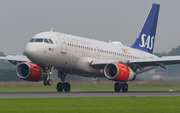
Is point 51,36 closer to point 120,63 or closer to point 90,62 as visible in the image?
point 90,62

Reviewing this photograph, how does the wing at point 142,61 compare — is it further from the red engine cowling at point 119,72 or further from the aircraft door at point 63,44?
the aircraft door at point 63,44

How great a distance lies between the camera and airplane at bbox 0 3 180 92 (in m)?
28.2

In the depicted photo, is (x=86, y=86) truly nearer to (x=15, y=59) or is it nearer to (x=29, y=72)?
(x=15, y=59)

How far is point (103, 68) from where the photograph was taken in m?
32.8

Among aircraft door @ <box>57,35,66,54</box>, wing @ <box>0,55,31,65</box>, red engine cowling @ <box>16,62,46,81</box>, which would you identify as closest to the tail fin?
wing @ <box>0,55,31,65</box>

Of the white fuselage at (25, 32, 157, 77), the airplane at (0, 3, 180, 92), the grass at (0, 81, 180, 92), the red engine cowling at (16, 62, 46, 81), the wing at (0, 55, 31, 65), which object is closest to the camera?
the white fuselage at (25, 32, 157, 77)

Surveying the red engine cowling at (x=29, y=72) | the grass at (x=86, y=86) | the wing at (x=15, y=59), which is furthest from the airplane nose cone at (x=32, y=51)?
Answer: the grass at (x=86, y=86)

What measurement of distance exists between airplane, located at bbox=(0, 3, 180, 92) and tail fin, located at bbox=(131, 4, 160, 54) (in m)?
5.21

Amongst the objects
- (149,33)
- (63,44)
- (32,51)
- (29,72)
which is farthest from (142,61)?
(149,33)

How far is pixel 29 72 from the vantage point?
101ft

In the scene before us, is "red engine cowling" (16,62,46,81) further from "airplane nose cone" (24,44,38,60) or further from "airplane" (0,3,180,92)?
"airplane nose cone" (24,44,38,60)

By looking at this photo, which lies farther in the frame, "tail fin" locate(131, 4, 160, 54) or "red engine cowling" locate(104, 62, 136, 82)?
"tail fin" locate(131, 4, 160, 54)

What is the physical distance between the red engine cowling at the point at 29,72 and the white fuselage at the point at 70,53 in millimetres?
2280

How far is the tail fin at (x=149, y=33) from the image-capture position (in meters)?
42.0
